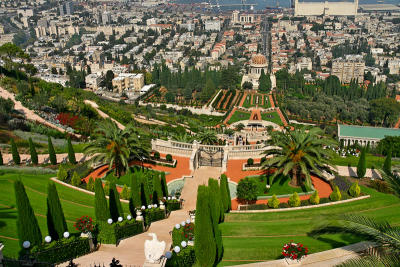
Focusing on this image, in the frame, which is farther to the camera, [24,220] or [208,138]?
[208,138]

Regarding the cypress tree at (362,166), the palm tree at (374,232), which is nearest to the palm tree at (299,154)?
the cypress tree at (362,166)

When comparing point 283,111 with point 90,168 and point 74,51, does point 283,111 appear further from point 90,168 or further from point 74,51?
point 74,51

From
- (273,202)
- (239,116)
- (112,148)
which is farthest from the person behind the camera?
(239,116)

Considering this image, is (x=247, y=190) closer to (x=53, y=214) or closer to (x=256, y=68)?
(x=53, y=214)

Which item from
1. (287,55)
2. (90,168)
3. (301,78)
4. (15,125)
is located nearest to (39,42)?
(287,55)

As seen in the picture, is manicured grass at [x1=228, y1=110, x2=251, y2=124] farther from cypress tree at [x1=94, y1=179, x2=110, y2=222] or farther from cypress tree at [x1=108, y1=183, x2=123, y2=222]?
cypress tree at [x1=94, y1=179, x2=110, y2=222]

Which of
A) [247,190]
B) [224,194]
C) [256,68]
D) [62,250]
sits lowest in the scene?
[256,68]

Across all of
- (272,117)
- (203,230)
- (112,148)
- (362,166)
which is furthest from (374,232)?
(272,117)
